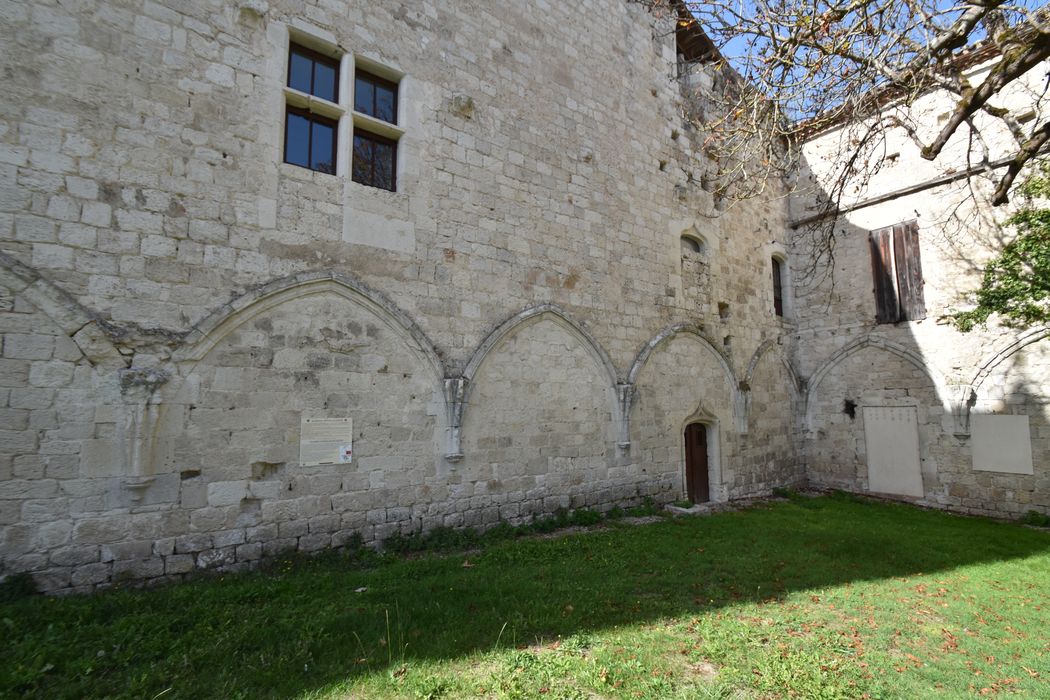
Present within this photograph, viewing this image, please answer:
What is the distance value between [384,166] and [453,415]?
315 cm

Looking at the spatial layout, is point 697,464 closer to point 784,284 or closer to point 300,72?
point 784,284

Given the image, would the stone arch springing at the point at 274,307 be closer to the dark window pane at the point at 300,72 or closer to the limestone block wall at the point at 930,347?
the dark window pane at the point at 300,72

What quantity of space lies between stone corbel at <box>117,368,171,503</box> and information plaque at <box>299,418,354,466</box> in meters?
1.24

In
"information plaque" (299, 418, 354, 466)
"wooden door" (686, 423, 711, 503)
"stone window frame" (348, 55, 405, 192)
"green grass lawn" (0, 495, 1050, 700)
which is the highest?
"stone window frame" (348, 55, 405, 192)

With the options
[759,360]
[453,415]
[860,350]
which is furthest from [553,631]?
[860,350]

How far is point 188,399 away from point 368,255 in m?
2.27

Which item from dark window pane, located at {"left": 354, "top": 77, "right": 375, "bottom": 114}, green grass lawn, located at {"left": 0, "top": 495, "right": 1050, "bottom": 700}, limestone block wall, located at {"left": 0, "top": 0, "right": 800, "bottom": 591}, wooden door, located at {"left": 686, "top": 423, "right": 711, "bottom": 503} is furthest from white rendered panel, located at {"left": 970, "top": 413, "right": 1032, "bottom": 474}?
dark window pane, located at {"left": 354, "top": 77, "right": 375, "bottom": 114}

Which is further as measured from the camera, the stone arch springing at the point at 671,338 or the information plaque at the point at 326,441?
the stone arch springing at the point at 671,338

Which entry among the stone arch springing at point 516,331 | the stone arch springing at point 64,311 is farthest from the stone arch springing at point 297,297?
the stone arch springing at point 64,311

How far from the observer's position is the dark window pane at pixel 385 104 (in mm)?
6074

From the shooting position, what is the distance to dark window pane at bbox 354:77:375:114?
5.93 metres

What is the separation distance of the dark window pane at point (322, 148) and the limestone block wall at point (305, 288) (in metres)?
0.20

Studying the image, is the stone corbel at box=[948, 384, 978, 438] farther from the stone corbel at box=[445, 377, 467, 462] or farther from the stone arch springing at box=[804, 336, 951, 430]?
the stone corbel at box=[445, 377, 467, 462]

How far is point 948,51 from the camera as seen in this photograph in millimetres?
4359
